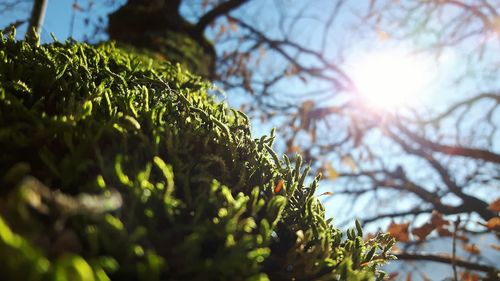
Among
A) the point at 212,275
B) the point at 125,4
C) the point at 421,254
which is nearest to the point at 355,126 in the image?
the point at 421,254

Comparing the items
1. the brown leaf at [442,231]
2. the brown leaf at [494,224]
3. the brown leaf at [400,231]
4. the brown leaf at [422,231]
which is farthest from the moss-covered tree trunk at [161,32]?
the brown leaf at [494,224]

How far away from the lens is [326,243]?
2.68 feet

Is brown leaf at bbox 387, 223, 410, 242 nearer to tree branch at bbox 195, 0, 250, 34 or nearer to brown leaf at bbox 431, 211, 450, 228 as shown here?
brown leaf at bbox 431, 211, 450, 228

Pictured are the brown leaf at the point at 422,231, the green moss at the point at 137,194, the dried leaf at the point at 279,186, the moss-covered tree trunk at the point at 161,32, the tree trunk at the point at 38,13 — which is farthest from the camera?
the moss-covered tree trunk at the point at 161,32

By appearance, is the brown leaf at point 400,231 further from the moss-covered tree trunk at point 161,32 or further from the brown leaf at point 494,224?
the moss-covered tree trunk at point 161,32

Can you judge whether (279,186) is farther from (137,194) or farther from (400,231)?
(400,231)

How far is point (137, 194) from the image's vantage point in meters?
0.62

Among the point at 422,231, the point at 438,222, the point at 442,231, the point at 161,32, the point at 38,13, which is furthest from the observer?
the point at 161,32

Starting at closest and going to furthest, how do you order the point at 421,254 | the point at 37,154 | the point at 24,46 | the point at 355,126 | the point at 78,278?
the point at 78,278 → the point at 37,154 → the point at 24,46 → the point at 421,254 → the point at 355,126

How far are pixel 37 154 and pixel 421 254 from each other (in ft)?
13.5

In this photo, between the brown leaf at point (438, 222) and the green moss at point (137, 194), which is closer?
the green moss at point (137, 194)

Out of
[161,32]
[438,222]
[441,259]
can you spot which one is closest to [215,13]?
[161,32]

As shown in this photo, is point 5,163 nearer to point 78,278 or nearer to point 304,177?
point 78,278

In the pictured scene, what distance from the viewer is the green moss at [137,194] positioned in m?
0.51
